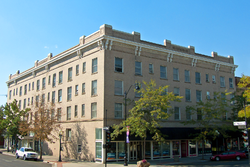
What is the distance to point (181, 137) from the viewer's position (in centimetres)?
3512

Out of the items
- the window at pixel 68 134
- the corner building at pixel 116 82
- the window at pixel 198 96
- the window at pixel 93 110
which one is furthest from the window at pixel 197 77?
the window at pixel 68 134

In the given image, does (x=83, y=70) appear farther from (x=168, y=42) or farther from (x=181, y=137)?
(x=181, y=137)

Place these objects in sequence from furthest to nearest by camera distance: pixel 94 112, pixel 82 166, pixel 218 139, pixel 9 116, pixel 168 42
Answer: pixel 9 116 < pixel 218 139 < pixel 168 42 < pixel 94 112 < pixel 82 166

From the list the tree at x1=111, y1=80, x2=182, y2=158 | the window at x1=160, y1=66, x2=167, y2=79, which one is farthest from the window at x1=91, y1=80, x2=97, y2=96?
the window at x1=160, y1=66, x2=167, y2=79

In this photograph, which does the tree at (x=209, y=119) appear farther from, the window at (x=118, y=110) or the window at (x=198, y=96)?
the window at (x=118, y=110)

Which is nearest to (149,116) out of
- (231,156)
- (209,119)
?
(209,119)

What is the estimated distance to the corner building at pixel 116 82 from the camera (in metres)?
31.2

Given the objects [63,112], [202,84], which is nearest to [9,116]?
[63,112]

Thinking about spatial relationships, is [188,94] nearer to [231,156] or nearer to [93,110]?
[231,156]

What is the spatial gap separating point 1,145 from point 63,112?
129ft

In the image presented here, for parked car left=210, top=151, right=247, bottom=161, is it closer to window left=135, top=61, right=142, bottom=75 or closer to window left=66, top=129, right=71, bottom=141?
window left=135, top=61, right=142, bottom=75

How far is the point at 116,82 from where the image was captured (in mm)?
32000

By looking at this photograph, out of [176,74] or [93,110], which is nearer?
[93,110]

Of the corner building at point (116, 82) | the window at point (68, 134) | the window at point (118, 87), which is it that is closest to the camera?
the corner building at point (116, 82)
